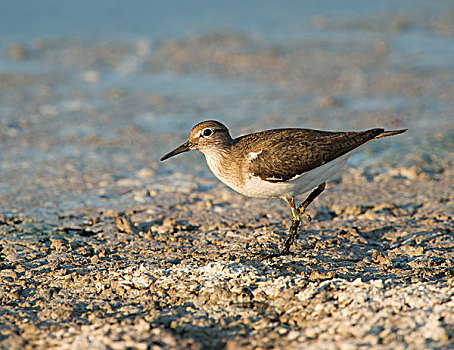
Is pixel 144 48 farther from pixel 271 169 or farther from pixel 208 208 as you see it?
pixel 271 169

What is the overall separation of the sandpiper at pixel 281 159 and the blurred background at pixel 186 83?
1.94m

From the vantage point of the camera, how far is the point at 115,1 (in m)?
18.2

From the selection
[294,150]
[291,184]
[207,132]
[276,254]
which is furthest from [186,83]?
[276,254]

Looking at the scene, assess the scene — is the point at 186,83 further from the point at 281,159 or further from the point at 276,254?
the point at 276,254

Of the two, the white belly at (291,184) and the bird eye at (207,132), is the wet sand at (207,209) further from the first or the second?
the bird eye at (207,132)

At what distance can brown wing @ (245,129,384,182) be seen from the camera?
21.1 feet

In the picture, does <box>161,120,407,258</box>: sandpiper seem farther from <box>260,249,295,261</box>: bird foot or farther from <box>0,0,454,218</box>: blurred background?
<box>0,0,454,218</box>: blurred background

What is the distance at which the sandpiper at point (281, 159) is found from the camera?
645 cm

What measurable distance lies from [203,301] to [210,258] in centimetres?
101

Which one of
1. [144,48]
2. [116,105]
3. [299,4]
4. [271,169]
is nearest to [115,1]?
[144,48]

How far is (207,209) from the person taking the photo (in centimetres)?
797

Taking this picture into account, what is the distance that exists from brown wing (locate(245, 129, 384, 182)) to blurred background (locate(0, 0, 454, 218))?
93.9 inches

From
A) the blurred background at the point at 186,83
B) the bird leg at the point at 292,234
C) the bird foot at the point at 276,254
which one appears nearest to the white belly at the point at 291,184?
the bird leg at the point at 292,234

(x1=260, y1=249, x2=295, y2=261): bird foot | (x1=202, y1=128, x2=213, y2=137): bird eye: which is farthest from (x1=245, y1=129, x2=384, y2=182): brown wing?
(x1=260, y1=249, x2=295, y2=261): bird foot
